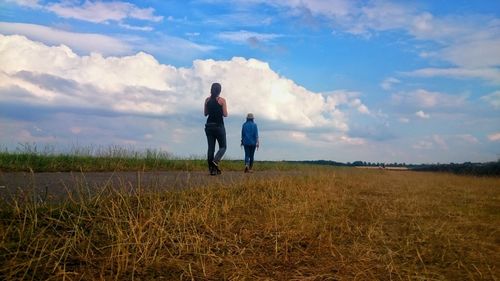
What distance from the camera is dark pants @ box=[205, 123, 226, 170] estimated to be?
12.2 metres

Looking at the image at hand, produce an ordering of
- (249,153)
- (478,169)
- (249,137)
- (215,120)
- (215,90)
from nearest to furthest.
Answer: (215,90), (215,120), (249,137), (249,153), (478,169)

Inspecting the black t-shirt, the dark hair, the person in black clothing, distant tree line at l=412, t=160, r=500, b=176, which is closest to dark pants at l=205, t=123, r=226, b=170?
the person in black clothing

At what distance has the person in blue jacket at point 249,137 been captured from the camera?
16.7 m

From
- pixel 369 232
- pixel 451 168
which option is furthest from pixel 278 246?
pixel 451 168

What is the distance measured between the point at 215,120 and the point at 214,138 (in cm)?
55

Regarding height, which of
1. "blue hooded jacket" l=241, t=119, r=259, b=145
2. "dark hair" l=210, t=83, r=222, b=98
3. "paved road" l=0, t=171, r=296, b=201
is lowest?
"paved road" l=0, t=171, r=296, b=201

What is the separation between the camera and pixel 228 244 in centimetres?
473

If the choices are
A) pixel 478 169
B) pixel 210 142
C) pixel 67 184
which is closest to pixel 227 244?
pixel 67 184

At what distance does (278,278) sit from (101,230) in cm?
194

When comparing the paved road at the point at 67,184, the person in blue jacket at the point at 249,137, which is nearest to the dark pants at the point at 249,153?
the person in blue jacket at the point at 249,137

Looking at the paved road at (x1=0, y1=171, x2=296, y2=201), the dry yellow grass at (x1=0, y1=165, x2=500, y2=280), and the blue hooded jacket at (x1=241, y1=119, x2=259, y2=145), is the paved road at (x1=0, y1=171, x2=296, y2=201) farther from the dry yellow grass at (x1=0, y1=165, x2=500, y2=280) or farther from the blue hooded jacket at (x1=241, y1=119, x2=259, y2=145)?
the blue hooded jacket at (x1=241, y1=119, x2=259, y2=145)

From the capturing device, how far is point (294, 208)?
6727 millimetres

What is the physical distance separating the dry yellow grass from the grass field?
0.04ft

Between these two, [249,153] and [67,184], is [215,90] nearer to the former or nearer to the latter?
[67,184]
